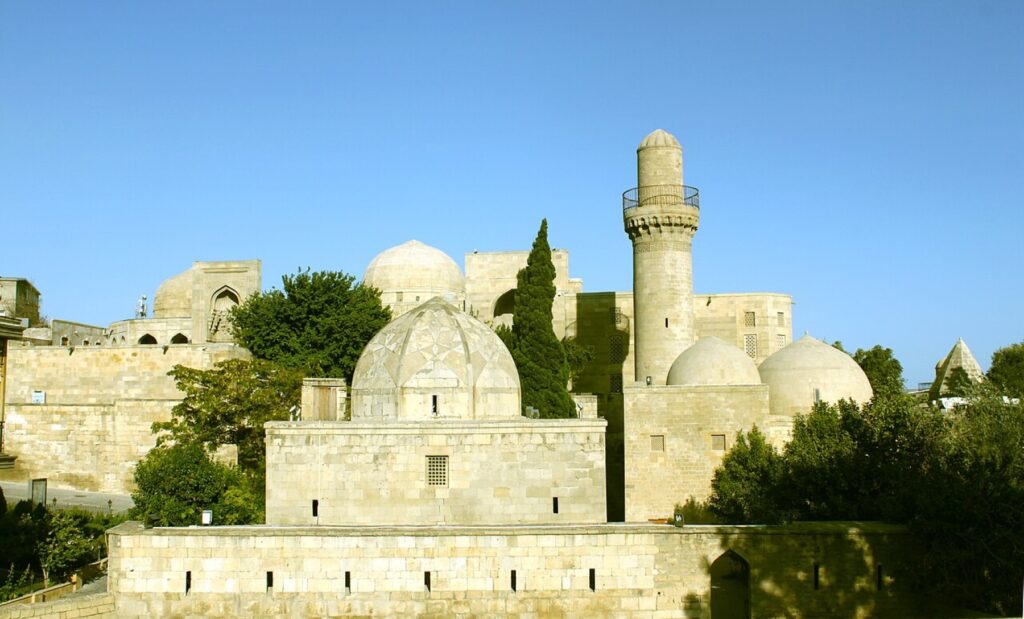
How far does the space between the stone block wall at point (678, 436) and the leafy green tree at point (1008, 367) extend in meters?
16.7

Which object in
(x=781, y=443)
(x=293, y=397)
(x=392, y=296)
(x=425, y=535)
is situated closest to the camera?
(x=425, y=535)

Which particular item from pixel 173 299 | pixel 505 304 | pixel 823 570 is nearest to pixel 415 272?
pixel 505 304

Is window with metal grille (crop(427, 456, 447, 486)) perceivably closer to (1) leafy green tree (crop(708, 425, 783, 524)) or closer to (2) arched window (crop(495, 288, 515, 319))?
(1) leafy green tree (crop(708, 425, 783, 524))

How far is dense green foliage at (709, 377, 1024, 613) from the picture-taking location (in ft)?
47.5

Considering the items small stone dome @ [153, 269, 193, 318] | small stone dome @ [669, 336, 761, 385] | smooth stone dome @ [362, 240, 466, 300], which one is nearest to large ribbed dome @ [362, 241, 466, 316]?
smooth stone dome @ [362, 240, 466, 300]

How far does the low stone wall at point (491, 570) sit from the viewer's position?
15.5m

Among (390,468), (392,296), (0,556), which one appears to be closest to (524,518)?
(390,468)

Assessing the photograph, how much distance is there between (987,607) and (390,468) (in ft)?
33.7

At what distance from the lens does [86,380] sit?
3175 centimetres

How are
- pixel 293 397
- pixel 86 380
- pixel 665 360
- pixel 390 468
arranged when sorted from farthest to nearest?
pixel 86 380
pixel 665 360
pixel 293 397
pixel 390 468

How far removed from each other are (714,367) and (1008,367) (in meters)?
21.8

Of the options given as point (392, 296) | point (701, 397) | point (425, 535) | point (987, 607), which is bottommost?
point (987, 607)

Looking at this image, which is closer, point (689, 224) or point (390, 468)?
point (390, 468)

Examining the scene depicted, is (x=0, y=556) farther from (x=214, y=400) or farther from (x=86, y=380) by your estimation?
(x=86, y=380)
